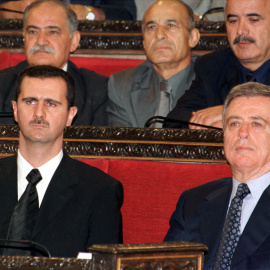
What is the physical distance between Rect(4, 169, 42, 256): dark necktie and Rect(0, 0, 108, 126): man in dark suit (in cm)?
80

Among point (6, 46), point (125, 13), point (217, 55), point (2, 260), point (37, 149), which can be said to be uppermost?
point (125, 13)

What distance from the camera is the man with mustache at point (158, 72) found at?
9.62 feet

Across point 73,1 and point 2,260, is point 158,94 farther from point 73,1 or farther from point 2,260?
point 2,260

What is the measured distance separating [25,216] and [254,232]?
27.6 inches

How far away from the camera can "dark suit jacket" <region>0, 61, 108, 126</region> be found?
9.32 feet

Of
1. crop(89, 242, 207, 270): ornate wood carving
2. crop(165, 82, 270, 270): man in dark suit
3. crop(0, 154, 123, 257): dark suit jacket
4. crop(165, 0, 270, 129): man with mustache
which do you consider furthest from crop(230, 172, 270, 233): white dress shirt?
crop(165, 0, 270, 129): man with mustache

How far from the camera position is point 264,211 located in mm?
1837

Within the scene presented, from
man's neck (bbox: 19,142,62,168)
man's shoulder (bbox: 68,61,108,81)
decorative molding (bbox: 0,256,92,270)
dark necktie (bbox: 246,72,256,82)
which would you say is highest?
man's shoulder (bbox: 68,61,108,81)

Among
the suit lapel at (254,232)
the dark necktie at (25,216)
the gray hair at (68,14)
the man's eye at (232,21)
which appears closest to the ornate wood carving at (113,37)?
the gray hair at (68,14)

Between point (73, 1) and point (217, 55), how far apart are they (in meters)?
1.17

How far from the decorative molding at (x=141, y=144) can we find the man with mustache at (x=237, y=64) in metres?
0.39

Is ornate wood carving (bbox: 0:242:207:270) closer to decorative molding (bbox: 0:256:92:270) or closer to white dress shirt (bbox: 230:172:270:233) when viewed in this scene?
decorative molding (bbox: 0:256:92:270)

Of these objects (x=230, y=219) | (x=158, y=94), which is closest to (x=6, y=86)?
(x=158, y=94)

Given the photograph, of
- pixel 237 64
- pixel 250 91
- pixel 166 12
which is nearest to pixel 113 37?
pixel 166 12
